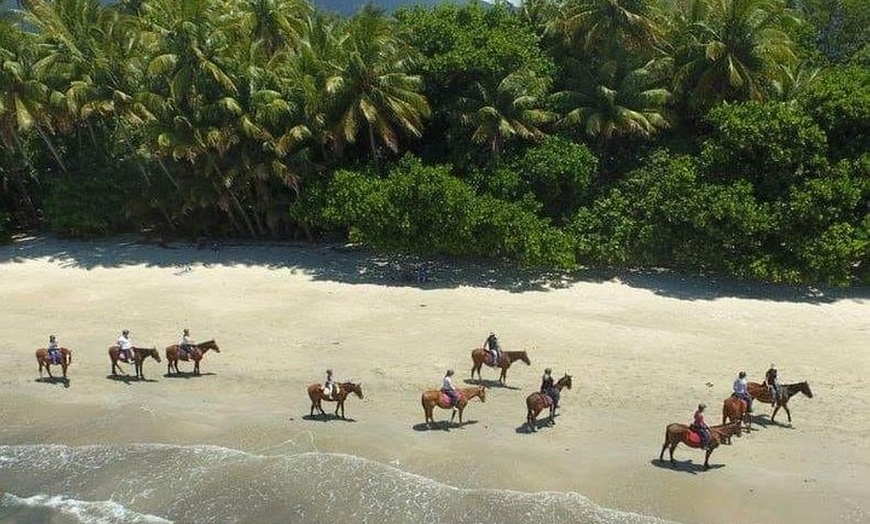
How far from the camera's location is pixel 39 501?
1759 centimetres

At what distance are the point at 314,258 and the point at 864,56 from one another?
101 ft

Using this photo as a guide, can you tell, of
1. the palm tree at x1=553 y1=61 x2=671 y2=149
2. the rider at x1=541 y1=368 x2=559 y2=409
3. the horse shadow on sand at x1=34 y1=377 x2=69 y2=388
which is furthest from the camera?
the palm tree at x1=553 y1=61 x2=671 y2=149

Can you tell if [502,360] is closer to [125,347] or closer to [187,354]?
[187,354]

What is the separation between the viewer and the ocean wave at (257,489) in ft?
53.5

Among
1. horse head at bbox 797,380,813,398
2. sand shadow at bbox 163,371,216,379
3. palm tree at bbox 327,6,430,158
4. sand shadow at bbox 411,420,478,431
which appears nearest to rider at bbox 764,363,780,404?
horse head at bbox 797,380,813,398

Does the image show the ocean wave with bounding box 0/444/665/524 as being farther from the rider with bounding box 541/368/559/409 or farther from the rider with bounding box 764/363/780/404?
the rider with bounding box 764/363/780/404

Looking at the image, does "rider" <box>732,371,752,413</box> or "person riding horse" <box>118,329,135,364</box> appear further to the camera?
"person riding horse" <box>118,329,135,364</box>

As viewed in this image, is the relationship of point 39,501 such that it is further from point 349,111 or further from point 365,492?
→ point 349,111

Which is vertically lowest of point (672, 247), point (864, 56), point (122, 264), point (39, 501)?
point (39, 501)

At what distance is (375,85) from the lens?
34.0m

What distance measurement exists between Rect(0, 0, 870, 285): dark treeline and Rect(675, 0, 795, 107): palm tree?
0.34ft

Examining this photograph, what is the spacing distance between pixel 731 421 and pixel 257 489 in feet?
39.1

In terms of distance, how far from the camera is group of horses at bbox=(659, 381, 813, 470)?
17.2 metres

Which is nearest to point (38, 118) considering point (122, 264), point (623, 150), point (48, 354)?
point (122, 264)
